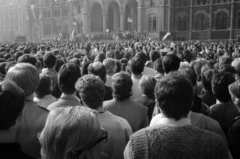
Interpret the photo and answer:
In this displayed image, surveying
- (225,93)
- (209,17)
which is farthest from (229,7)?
(225,93)

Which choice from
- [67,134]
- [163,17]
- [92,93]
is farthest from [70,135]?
[163,17]

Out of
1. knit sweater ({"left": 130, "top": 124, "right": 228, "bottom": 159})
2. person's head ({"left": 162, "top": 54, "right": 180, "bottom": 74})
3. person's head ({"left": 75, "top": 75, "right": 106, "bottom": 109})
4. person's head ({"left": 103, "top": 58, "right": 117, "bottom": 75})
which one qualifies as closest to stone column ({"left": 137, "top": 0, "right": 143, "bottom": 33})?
person's head ({"left": 103, "top": 58, "right": 117, "bottom": 75})

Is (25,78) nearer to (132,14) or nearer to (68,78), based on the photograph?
(68,78)

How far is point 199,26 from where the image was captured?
46.9 metres

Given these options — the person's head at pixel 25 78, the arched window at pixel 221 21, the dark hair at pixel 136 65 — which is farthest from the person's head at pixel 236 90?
the arched window at pixel 221 21

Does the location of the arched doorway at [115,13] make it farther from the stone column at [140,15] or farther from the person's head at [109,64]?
the person's head at [109,64]

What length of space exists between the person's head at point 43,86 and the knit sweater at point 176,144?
9.96 ft

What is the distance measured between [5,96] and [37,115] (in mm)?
1089

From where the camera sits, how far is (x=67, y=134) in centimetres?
216

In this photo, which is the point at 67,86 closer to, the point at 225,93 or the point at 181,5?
the point at 225,93

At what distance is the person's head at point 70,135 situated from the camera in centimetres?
215

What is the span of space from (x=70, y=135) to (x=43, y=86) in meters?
3.02

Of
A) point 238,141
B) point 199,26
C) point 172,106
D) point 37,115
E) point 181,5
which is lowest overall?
point 238,141

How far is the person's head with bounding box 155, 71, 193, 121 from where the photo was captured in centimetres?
262
